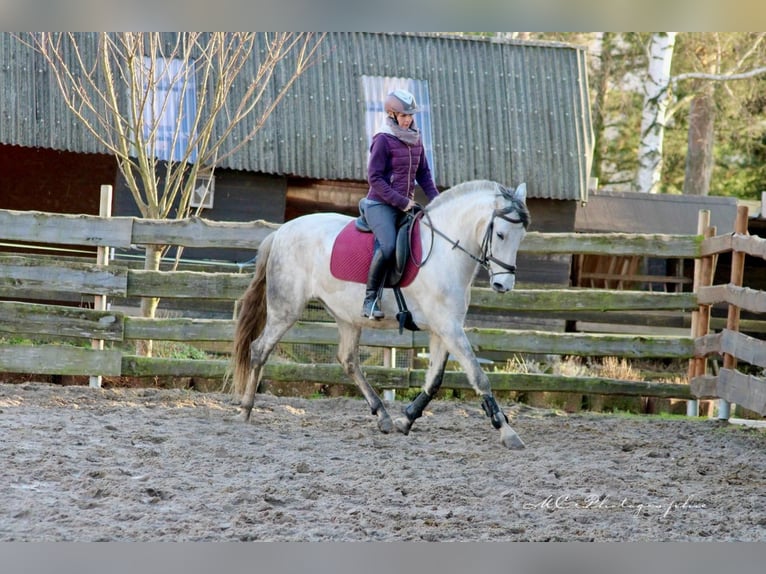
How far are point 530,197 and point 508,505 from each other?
1216 cm

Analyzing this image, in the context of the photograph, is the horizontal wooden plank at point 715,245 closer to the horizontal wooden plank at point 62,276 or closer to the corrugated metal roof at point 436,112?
the horizontal wooden plank at point 62,276

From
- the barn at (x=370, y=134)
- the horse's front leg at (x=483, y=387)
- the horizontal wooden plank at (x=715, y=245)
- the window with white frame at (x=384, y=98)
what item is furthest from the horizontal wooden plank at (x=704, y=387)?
the window with white frame at (x=384, y=98)

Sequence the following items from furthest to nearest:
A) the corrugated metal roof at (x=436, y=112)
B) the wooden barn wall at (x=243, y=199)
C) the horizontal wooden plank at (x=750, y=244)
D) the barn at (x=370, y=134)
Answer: the wooden barn wall at (x=243, y=199), the barn at (x=370, y=134), the corrugated metal roof at (x=436, y=112), the horizontal wooden plank at (x=750, y=244)

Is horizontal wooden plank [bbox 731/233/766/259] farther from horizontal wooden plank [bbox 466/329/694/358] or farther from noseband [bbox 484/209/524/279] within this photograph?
noseband [bbox 484/209/524/279]

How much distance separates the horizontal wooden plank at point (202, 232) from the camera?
376 inches

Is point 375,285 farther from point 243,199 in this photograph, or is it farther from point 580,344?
point 243,199

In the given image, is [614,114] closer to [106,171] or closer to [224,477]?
[106,171]

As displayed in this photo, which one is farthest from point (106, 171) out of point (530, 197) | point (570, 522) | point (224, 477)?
point (570, 522)

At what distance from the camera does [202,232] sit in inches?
377

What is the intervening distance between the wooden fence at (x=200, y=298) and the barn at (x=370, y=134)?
7.10m

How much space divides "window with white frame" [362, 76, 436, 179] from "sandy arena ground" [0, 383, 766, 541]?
913 centimetres

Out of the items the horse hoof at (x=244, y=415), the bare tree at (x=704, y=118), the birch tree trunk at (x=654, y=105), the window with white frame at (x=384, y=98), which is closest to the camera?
the horse hoof at (x=244, y=415)

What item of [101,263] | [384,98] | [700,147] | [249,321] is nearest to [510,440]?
[249,321]

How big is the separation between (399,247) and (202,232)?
2620 millimetres
